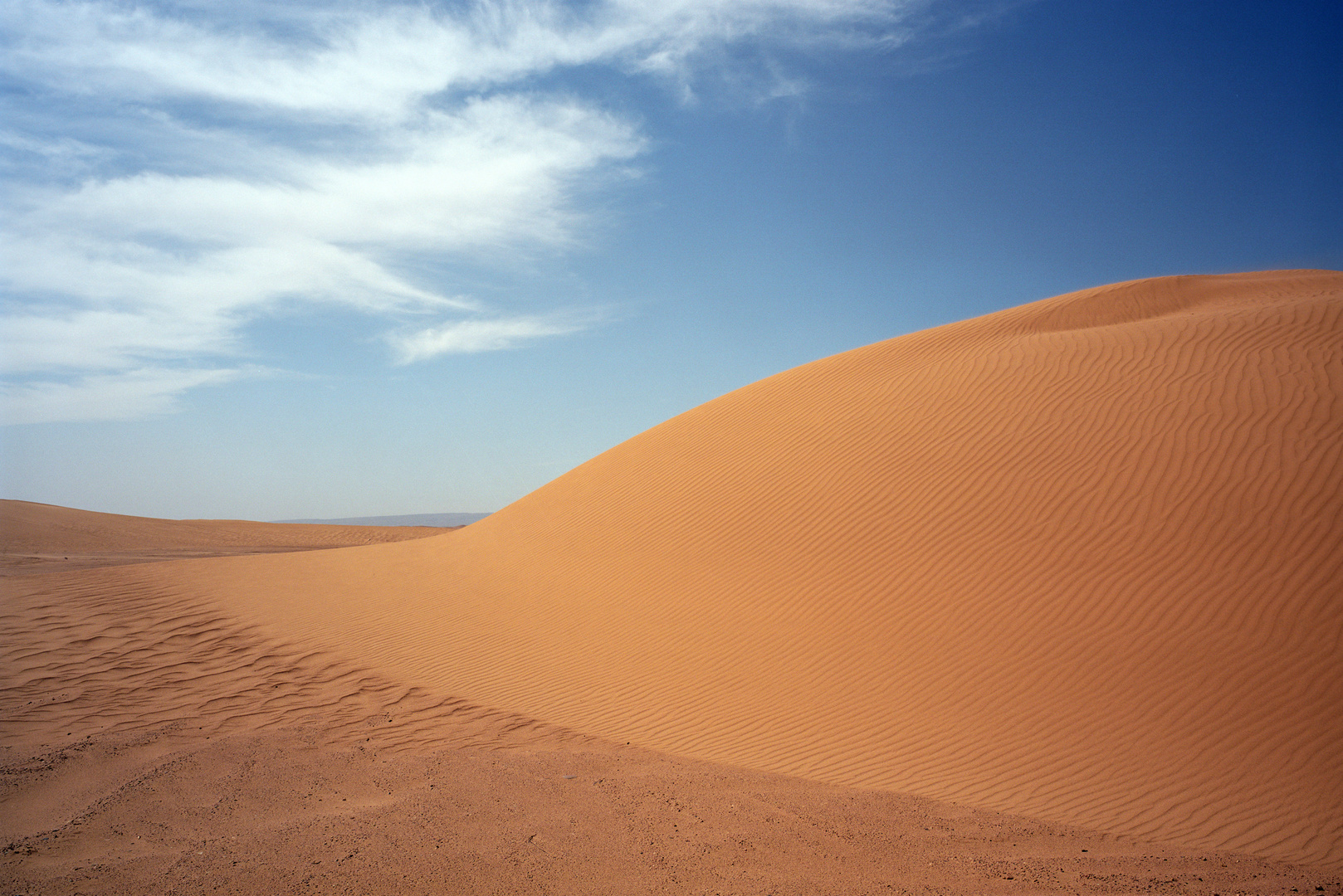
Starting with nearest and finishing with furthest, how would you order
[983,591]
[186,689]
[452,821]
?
[452,821] < [186,689] < [983,591]

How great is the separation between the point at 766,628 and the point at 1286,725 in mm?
5174

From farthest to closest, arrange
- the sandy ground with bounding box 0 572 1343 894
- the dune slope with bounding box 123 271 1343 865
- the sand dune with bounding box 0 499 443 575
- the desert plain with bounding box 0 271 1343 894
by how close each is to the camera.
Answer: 1. the sand dune with bounding box 0 499 443 575
2. the dune slope with bounding box 123 271 1343 865
3. the desert plain with bounding box 0 271 1343 894
4. the sandy ground with bounding box 0 572 1343 894

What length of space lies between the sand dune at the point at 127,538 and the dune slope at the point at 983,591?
6255mm

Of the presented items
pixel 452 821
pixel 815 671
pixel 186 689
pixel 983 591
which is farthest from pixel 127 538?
pixel 983 591

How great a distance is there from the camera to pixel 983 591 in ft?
27.9

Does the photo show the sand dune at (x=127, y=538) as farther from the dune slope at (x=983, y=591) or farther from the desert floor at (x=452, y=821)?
the desert floor at (x=452, y=821)

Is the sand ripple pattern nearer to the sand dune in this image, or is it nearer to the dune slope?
the dune slope

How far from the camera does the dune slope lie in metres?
6.07

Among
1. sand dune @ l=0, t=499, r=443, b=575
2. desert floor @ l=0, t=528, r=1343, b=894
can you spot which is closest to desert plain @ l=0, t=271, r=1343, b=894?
desert floor @ l=0, t=528, r=1343, b=894

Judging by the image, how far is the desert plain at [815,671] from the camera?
13.9 feet

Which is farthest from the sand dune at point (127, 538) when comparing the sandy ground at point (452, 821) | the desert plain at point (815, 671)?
the sandy ground at point (452, 821)

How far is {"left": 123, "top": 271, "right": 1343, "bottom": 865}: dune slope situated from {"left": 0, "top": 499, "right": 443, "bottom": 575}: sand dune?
6.26 m

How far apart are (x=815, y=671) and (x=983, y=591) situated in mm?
2215

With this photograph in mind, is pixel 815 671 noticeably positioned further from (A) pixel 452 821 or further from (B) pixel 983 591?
(A) pixel 452 821
